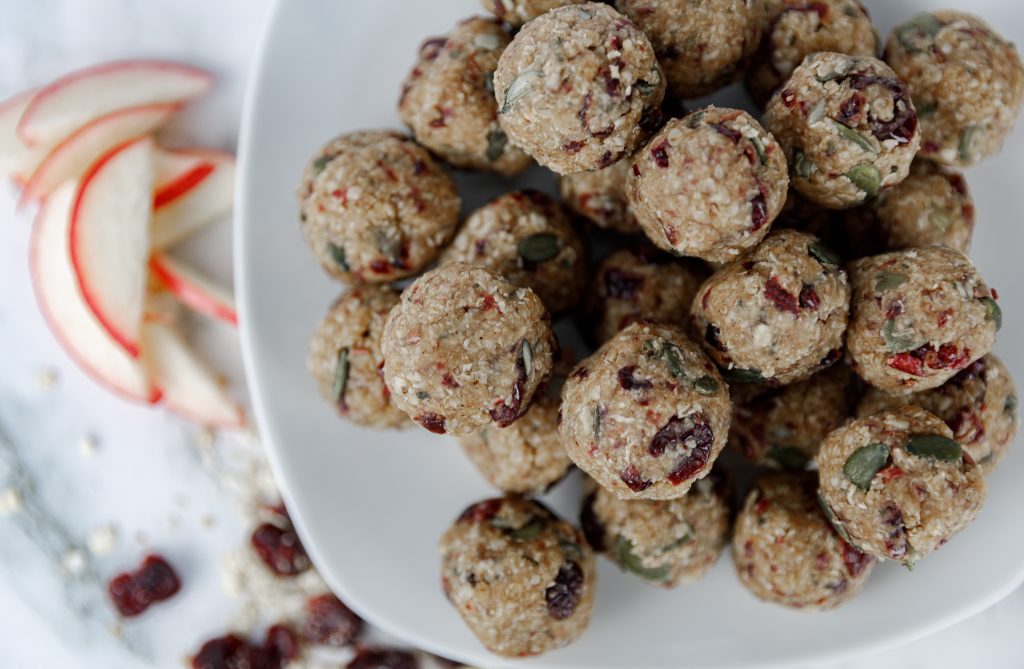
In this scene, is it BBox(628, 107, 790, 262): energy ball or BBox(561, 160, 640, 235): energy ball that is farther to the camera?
BBox(561, 160, 640, 235): energy ball

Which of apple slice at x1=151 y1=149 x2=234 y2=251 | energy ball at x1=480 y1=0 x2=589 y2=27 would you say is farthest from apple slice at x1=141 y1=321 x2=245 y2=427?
energy ball at x1=480 y1=0 x2=589 y2=27

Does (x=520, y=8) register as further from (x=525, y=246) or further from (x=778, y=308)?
(x=778, y=308)

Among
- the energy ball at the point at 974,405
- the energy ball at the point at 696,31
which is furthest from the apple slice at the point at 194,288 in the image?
the energy ball at the point at 974,405

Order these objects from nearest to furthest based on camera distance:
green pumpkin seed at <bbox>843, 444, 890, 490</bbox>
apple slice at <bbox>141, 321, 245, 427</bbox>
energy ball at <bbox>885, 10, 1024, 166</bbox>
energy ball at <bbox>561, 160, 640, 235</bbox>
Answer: green pumpkin seed at <bbox>843, 444, 890, 490</bbox> → energy ball at <bbox>885, 10, 1024, 166</bbox> → energy ball at <bbox>561, 160, 640, 235</bbox> → apple slice at <bbox>141, 321, 245, 427</bbox>

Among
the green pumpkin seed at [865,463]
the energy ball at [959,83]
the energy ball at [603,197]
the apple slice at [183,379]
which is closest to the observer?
the green pumpkin seed at [865,463]

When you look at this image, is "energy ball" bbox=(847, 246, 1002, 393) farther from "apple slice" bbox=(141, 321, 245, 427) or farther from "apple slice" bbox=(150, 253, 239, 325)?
"apple slice" bbox=(141, 321, 245, 427)

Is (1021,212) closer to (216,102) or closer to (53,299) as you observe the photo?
(216,102)

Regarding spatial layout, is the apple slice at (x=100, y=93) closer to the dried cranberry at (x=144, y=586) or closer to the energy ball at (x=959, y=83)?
the dried cranberry at (x=144, y=586)

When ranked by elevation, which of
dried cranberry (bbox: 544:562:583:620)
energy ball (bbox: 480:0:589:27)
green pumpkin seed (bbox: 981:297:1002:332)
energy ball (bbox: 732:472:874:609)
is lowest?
energy ball (bbox: 732:472:874:609)
